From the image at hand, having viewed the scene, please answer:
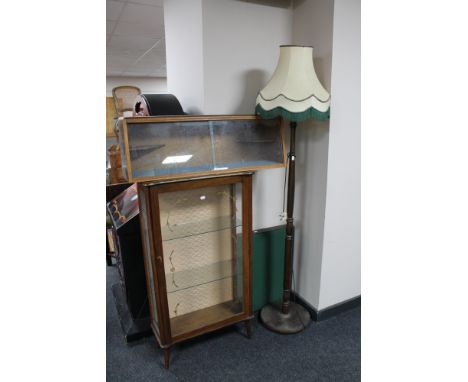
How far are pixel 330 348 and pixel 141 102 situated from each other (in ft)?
6.60

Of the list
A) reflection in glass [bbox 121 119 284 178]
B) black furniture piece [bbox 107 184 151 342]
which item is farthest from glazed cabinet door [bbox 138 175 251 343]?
black furniture piece [bbox 107 184 151 342]

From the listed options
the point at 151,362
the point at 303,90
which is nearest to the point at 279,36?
the point at 303,90

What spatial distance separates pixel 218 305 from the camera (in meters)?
2.12

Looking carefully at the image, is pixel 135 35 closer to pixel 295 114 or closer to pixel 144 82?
pixel 295 114

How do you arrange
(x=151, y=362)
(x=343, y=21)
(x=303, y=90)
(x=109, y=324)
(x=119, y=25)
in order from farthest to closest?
(x=119, y=25) → (x=109, y=324) → (x=151, y=362) → (x=343, y=21) → (x=303, y=90)

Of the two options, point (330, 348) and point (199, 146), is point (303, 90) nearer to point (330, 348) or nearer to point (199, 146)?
point (199, 146)

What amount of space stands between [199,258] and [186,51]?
1382 mm

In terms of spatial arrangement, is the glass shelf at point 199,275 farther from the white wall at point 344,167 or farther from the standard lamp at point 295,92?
the standard lamp at point 295,92

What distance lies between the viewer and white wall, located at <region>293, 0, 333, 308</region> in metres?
1.86

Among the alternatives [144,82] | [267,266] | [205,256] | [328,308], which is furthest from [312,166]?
[144,82]

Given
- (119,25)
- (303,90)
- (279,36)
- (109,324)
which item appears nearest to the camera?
(303,90)

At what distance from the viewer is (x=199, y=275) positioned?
6.76 ft

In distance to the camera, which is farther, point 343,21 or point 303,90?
point 343,21

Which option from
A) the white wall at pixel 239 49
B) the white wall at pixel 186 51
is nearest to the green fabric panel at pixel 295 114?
the white wall at pixel 239 49
